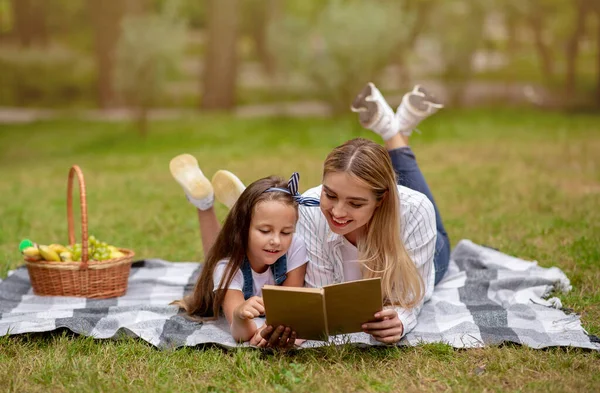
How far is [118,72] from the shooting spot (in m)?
12.3

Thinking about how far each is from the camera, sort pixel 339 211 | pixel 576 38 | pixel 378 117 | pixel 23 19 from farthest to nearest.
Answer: pixel 23 19 → pixel 576 38 → pixel 378 117 → pixel 339 211

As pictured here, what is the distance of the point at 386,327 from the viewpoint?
3551 mm

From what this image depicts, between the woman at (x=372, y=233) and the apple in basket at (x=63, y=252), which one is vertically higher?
the woman at (x=372, y=233)

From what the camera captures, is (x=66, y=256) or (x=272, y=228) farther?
(x=66, y=256)

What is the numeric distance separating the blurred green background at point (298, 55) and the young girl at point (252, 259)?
28.0 ft

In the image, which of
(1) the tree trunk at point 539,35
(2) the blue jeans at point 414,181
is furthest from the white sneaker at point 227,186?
(1) the tree trunk at point 539,35

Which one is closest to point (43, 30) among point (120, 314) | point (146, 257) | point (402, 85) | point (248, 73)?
point (248, 73)

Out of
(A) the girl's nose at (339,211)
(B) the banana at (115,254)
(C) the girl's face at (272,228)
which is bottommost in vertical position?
(B) the banana at (115,254)

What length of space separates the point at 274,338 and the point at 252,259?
0.57m

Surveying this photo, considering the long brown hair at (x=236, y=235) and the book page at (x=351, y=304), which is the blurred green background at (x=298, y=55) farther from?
the book page at (x=351, y=304)

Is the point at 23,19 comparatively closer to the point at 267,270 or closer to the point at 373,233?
the point at 267,270

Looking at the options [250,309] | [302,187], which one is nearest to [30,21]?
[302,187]

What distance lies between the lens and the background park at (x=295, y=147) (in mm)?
3424

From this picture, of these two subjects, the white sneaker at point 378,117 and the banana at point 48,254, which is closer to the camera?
the banana at point 48,254
